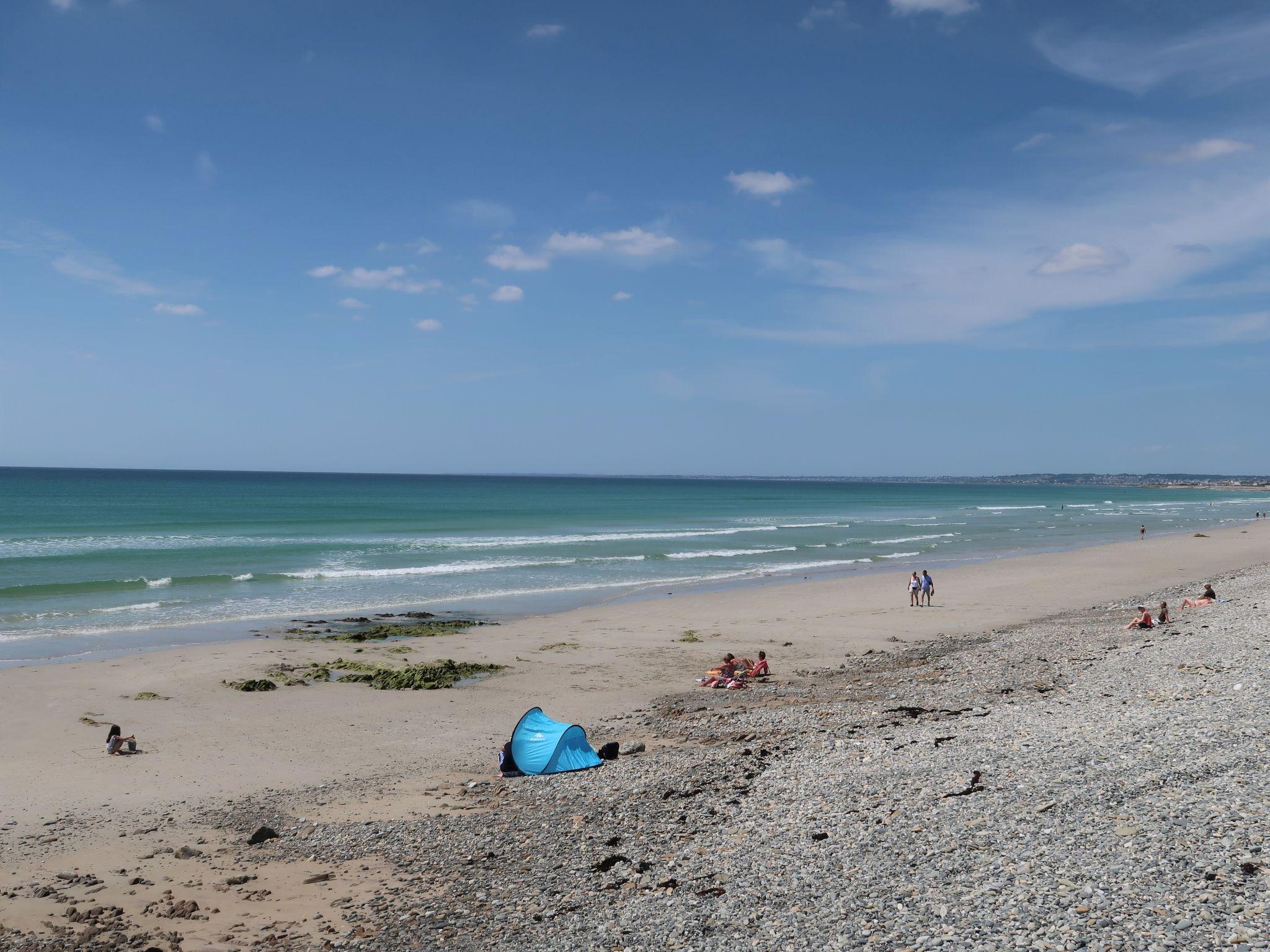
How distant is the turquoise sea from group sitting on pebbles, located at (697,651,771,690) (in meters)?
11.2

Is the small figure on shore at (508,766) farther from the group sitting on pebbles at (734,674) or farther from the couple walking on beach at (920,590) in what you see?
the couple walking on beach at (920,590)

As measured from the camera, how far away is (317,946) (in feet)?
23.7

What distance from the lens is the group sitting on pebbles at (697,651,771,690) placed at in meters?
16.3

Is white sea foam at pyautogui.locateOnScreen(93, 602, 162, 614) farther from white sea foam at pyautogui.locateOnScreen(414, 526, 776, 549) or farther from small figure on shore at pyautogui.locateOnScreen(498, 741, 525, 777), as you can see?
white sea foam at pyautogui.locateOnScreen(414, 526, 776, 549)

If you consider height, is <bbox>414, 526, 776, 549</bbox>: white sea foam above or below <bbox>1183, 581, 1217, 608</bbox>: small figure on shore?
below

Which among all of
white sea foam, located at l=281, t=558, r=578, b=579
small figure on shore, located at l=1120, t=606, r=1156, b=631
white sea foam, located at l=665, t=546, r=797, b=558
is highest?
small figure on shore, located at l=1120, t=606, r=1156, b=631

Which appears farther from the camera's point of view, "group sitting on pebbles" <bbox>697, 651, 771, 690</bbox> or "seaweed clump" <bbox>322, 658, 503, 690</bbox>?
"seaweed clump" <bbox>322, 658, 503, 690</bbox>

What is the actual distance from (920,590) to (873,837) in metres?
21.1

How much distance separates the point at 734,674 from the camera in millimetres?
16531

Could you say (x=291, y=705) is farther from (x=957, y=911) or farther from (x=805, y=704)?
(x=957, y=911)

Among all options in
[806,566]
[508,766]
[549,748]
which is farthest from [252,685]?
[806,566]

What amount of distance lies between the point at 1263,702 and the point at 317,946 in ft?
37.7

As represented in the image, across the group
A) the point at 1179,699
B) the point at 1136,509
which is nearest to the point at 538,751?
the point at 1179,699

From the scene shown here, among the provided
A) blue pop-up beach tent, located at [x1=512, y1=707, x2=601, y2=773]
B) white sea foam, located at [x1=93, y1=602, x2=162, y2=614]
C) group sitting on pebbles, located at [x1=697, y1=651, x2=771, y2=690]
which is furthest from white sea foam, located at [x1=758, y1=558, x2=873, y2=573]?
A: blue pop-up beach tent, located at [x1=512, y1=707, x2=601, y2=773]
